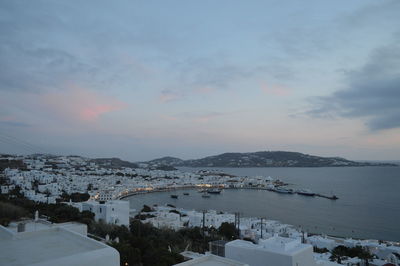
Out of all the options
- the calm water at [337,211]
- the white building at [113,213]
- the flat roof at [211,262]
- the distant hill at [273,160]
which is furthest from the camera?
the distant hill at [273,160]

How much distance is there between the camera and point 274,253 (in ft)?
19.5

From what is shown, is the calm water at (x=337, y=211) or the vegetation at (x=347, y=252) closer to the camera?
the vegetation at (x=347, y=252)

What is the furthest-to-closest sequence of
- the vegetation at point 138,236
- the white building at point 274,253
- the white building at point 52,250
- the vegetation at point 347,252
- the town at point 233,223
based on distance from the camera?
the vegetation at point 347,252 < the vegetation at point 138,236 < the town at point 233,223 < the white building at point 274,253 < the white building at point 52,250

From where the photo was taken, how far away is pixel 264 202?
122 ft

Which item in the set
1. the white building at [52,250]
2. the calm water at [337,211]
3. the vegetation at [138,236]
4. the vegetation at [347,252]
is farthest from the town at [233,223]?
the calm water at [337,211]

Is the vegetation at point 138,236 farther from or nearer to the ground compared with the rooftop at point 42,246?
nearer to the ground

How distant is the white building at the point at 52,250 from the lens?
10.3 ft

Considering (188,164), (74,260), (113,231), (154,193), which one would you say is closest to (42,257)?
(74,260)

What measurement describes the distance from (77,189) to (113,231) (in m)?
23.2

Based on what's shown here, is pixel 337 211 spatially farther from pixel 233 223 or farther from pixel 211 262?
pixel 211 262

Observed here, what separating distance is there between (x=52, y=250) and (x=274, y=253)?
4208 mm

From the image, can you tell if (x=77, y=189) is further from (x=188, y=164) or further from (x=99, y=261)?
(x=188, y=164)

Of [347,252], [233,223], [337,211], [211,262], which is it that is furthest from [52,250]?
[337,211]

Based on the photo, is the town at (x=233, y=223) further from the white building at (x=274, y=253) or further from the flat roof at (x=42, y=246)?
the flat roof at (x=42, y=246)
